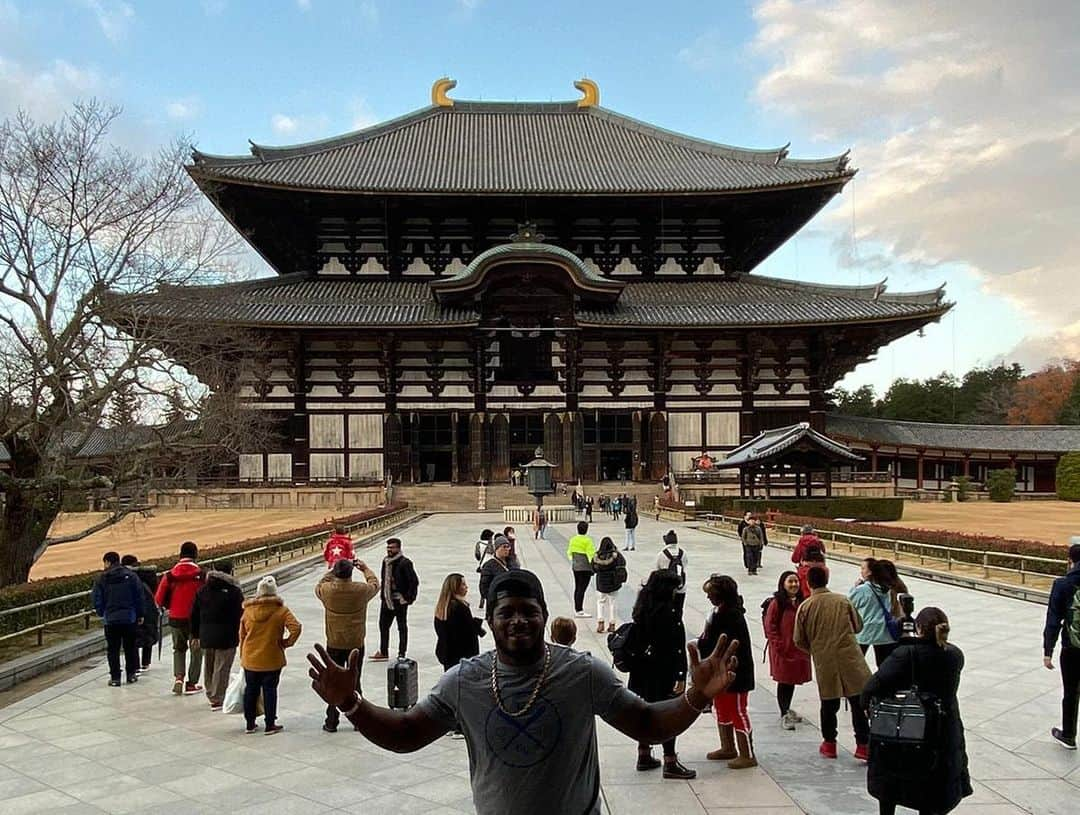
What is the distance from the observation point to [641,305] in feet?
146

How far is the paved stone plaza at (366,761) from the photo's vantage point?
623 centimetres

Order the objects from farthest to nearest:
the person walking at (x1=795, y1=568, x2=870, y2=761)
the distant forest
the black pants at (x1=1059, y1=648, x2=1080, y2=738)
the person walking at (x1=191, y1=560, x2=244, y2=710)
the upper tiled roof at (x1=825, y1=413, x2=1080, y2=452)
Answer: the distant forest → the upper tiled roof at (x1=825, y1=413, x2=1080, y2=452) → the person walking at (x1=191, y1=560, x2=244, y2=710) → the black pants at (x1=1059, y1=648, x2=1080, y2=738) → the person walking at (x1=795, y1=568, x2=870, y2=761)

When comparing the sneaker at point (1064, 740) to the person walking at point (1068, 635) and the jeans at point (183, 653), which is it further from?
the jeans at point (183, 653)

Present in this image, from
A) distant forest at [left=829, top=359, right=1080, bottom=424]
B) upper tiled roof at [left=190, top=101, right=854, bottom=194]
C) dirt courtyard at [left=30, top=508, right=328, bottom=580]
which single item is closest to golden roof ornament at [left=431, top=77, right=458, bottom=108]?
upper tiled roof at [left=190, top=101, right=854, bottom=194]

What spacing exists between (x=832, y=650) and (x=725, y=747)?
1.20m

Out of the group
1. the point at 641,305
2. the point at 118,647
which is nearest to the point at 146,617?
the point at 118,647

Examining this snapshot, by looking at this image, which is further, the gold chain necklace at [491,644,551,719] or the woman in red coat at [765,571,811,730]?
the woman in red coat at [765,571,811,730]

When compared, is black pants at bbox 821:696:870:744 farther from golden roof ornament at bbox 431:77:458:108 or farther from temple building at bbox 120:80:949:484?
golden roof ornament at bbox 431:77:458:108

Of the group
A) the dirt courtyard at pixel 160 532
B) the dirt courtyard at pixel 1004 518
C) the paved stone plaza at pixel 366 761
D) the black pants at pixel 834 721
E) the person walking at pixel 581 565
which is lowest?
the dirt courtyard at pixel 160 532

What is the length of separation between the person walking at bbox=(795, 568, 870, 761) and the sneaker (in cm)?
177

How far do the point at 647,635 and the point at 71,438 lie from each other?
47.2 ft

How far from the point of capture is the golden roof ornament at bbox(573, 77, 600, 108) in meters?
57.0

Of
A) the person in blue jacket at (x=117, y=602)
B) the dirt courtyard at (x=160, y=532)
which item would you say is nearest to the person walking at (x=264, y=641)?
the person in blue jacket at (x=117, y=602)

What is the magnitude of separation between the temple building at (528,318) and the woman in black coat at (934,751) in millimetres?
37116
